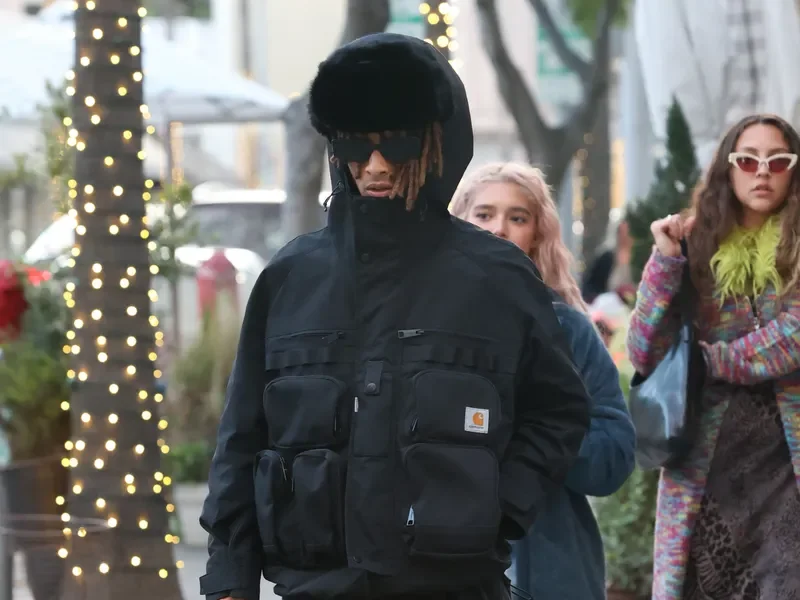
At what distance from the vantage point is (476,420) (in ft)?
9.30

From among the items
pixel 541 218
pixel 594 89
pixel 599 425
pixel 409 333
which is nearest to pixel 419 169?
pixel 409 333

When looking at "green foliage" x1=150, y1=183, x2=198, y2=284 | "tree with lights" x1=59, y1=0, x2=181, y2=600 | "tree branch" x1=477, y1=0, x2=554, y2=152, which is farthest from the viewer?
"tree branch" x1=477, y1=0, x2=554, y2=152

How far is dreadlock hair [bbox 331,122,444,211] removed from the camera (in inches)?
117

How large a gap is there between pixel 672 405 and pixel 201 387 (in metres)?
6.57

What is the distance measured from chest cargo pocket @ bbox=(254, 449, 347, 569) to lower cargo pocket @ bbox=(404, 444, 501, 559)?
0.45ft

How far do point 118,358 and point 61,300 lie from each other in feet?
3.23

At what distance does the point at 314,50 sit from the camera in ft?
155

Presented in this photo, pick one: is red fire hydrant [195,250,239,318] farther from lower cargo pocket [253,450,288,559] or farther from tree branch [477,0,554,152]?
lower cargo pocket [253,450,288,559]

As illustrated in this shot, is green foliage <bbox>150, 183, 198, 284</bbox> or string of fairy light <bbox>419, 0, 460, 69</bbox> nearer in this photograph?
green foliage <bbox>150, 183, 198, 284</bbox>

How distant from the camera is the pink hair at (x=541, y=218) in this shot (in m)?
4.20

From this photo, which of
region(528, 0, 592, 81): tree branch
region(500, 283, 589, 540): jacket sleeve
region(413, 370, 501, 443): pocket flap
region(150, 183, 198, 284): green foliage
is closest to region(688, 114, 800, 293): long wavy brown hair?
region(500, 283, 589, 540): jacket sleeve

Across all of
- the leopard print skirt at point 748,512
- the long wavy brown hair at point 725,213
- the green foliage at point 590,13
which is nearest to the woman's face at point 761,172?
the long wavy brown hair at point 725,213

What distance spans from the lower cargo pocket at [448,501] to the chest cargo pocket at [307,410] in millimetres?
151

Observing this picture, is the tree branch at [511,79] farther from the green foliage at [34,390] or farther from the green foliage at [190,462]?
the green foliage at [34,390]
